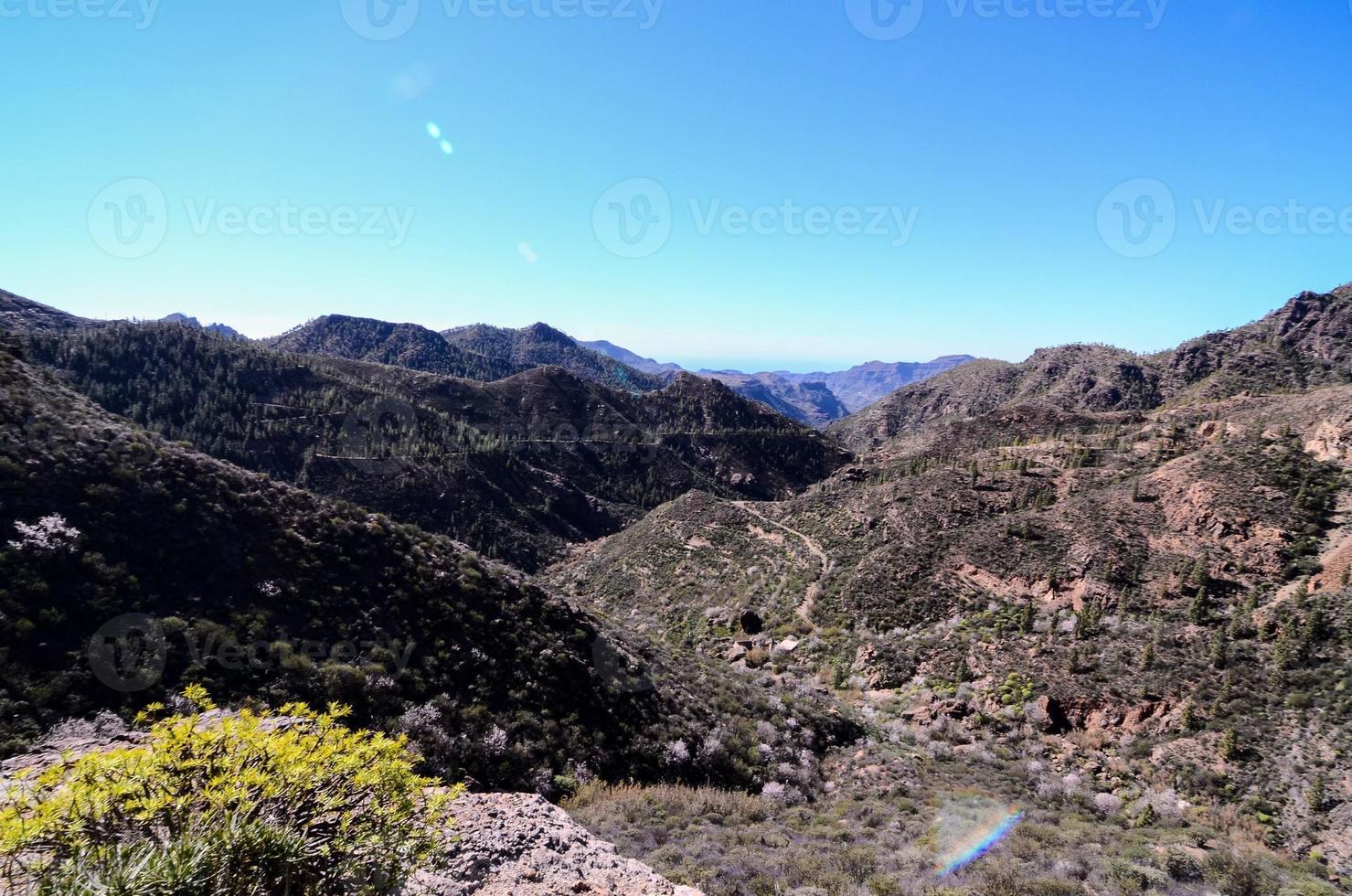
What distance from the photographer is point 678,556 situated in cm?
4575

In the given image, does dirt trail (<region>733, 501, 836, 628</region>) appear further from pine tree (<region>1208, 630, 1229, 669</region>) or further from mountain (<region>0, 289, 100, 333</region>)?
mountain (<region>0, 289, 100, 333</region>)

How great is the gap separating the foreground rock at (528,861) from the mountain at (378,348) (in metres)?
184

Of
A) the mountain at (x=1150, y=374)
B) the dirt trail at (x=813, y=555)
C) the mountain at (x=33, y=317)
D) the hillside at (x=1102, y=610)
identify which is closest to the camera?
the hillside at (x=1102, y=610)

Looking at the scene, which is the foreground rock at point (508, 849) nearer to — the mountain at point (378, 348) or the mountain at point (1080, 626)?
the mountain at point (1080, 626)

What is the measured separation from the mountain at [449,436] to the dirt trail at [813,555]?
1010 inches

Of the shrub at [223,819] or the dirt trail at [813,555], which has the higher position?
the shrub at [223,819]

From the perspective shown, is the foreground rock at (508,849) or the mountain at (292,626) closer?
the foreground rock at (508,849)

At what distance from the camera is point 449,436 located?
81.6 meters

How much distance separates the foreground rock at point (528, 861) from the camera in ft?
25.9

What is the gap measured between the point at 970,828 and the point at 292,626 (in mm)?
18154

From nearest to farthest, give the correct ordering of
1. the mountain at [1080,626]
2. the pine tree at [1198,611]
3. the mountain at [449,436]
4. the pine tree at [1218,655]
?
the mountain at [1080,626]
the pine tree at [1218,655]
the pine tree at [1198,611]
the mountain at [449,436]

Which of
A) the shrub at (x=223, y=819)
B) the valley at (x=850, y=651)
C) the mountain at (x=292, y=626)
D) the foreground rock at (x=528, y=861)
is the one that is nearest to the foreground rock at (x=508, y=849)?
the foreground rock at (x=528, y=861)

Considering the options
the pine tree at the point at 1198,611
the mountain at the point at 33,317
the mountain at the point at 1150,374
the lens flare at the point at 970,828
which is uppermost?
the mountain at the point at 33,317

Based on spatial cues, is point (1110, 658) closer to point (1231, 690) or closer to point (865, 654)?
point (1231, 690)
